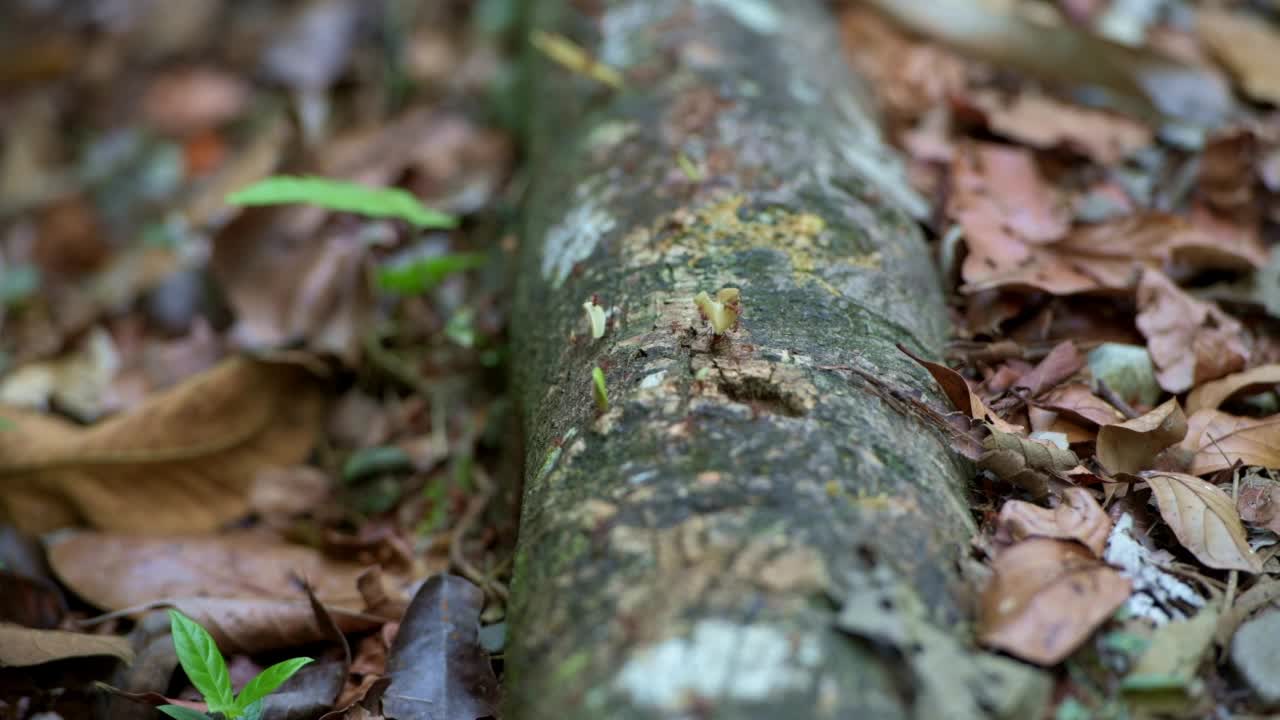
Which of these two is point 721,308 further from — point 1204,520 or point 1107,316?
point 1107,316

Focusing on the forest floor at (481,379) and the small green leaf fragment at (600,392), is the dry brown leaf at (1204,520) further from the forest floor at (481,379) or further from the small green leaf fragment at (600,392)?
the small green leaf fragment at (600,392)

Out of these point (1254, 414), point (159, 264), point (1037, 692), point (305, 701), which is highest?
point (1037, 692)

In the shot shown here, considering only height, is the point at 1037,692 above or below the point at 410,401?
above

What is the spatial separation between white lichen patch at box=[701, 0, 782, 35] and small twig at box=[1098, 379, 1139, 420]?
1264mm

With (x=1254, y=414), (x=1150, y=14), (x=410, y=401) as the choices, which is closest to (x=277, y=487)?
(x=410, y=401)

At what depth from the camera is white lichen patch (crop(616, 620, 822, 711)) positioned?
1.16 metres

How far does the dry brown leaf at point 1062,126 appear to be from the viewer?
2.56m

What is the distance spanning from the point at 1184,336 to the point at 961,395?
→ 60cm

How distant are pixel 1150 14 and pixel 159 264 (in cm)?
313

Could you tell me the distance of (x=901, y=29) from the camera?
119 inches

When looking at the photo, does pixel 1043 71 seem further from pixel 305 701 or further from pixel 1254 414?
pixel 305 701

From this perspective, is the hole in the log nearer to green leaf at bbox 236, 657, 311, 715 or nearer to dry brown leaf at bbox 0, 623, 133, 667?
green leaf at bbox 236, 657, 311, 715

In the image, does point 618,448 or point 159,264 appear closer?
point 618,448

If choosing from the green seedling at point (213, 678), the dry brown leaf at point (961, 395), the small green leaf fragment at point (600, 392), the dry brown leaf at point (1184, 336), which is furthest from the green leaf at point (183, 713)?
the dry brown leaf at point (1184, 336)
